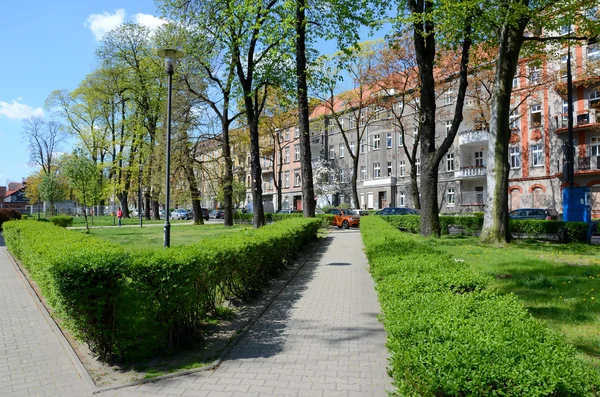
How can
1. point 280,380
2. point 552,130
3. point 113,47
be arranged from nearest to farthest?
point 280,380, point 552,130, point 113,47

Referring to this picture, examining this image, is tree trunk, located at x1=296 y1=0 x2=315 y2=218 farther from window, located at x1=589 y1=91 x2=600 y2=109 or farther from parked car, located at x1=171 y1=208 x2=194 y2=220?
parked car, located at x1=171 y1=208 x2=194 y2=220

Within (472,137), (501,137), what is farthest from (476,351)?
(472,137)

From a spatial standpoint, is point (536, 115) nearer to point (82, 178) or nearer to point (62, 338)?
point (82, 178)

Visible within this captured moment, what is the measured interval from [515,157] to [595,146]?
6013 mm

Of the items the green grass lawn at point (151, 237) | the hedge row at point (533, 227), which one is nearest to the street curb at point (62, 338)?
the green grass lawn at point (151, 237)

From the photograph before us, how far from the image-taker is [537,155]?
36219mm

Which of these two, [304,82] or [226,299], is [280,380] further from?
[304,82]

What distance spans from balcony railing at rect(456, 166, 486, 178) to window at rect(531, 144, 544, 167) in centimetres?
412

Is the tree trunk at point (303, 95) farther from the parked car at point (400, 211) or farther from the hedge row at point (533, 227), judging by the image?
the parked car at point (400, 211)

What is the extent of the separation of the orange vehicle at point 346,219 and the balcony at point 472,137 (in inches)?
571

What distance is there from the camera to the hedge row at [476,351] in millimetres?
2381

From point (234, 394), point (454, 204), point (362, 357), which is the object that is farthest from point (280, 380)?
point (454, 204)

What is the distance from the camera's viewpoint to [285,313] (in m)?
7.29

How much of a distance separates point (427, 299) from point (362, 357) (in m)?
1.59
